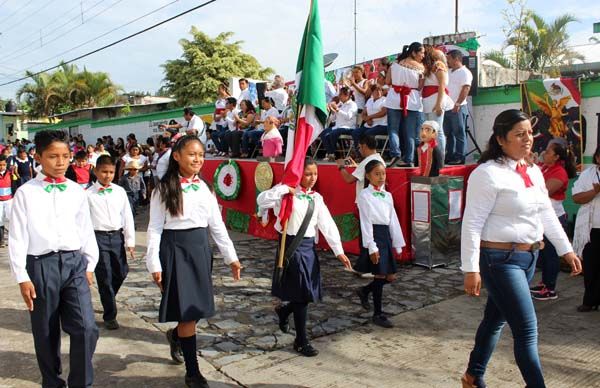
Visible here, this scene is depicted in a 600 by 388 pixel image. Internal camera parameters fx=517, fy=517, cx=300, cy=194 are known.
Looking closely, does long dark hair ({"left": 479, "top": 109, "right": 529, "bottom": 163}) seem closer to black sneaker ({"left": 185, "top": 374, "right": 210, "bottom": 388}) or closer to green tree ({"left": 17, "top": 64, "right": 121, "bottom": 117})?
black sneaker ({"left": 185, "top": 374, "right": 210, "bottom": 388})

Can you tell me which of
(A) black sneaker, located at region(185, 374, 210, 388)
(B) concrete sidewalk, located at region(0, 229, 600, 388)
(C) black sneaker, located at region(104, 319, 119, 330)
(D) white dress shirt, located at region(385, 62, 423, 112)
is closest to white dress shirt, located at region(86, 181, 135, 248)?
(C) black sneaker, located at region(104, 319, 119, 330)

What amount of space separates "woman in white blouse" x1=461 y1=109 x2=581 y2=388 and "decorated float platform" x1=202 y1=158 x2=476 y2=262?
2182 mm

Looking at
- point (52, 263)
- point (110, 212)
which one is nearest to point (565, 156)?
point (110, 212)

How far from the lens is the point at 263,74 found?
117ft

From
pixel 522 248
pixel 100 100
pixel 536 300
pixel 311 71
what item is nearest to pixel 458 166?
pixel 536 300

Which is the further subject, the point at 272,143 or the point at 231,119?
the point at 231,119

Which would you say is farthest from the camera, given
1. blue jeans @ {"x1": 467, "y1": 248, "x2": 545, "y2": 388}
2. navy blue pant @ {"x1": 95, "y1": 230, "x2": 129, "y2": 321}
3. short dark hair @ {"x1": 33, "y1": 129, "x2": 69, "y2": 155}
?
navy blue pant @ {"x1": 95, "y1": 230, "x2": 129, "y2": 321}

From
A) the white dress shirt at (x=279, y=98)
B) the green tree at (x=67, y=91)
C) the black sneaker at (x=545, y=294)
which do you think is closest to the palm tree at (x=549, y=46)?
the white dress shirt at (x=279, y=98)

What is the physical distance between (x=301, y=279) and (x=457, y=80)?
16.6 ft

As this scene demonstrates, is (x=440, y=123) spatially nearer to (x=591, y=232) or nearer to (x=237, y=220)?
(x=591, y=232)

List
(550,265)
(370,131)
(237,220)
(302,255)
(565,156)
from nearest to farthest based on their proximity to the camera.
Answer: (302,255) → (550,265) → (565,156) → (370,131) → (237,220)

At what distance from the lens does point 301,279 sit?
4094mm

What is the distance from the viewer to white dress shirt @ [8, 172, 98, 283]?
9.89 ft

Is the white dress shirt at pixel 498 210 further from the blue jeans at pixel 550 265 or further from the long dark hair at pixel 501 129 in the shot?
the blue jeans at pixel 550 265
